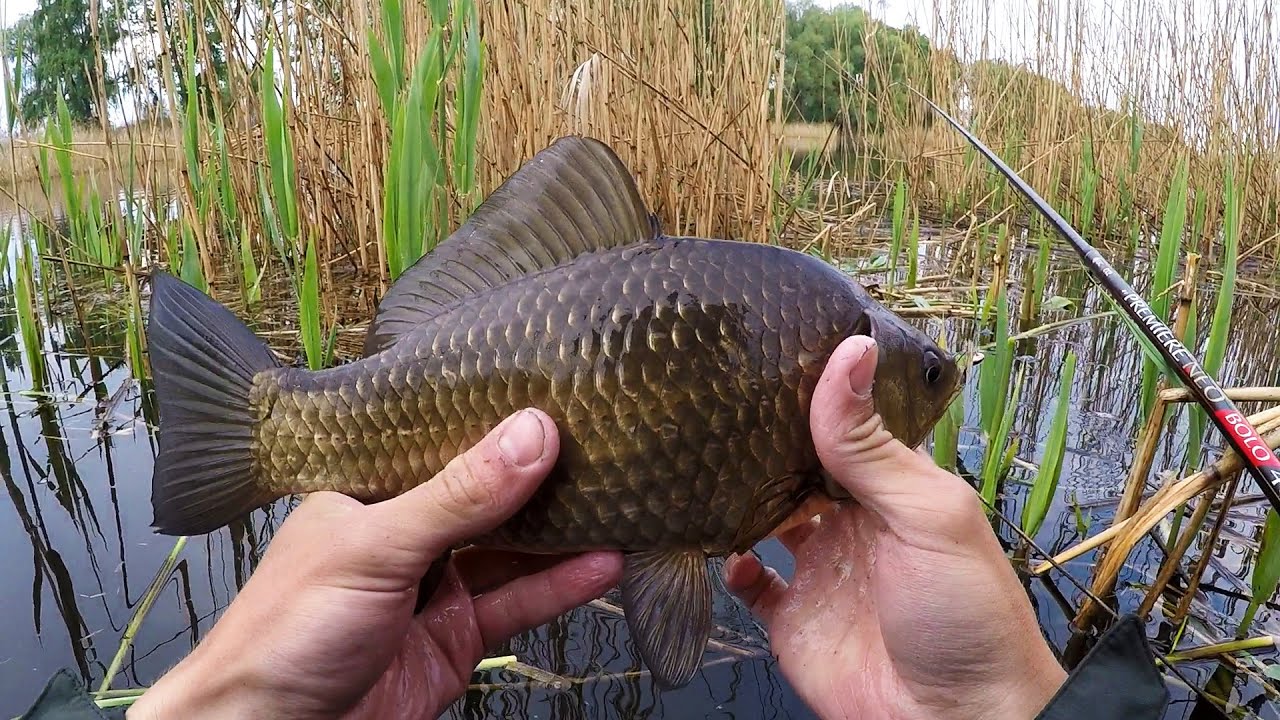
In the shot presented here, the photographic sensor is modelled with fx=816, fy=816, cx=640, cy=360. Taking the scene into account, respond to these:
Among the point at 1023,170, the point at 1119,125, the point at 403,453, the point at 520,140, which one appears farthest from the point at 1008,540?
the point at 1119,125

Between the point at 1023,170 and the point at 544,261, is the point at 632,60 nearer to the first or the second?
the point at 544,261

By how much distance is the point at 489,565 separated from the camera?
1723 millimetres

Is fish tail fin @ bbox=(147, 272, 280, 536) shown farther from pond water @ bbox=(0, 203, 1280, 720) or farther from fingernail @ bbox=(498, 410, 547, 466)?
pond water @ bbox=(0, 203, 1280, 720)

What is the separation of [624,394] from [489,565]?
0.67 m

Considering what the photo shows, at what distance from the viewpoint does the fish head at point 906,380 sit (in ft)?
4.32

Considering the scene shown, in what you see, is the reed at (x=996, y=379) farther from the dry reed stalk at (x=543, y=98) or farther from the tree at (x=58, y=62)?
the tree at (x=58, y=62)

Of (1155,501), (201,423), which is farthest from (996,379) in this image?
(201,423)

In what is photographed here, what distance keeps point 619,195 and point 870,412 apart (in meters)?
0.55

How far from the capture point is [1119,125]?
8.12 meters

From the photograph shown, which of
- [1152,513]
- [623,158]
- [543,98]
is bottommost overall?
[1152,513]

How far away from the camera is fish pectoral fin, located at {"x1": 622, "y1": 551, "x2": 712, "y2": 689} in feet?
4.37

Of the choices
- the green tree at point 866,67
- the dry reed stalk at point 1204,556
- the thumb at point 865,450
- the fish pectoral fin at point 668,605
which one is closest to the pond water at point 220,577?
the dry reed stalk at point 1204,556

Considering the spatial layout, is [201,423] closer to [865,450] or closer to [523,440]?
[523,440]

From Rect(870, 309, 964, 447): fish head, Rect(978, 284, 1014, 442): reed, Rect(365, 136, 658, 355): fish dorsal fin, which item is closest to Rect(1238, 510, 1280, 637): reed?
Rect(978, 284, 1014, 442): reed
